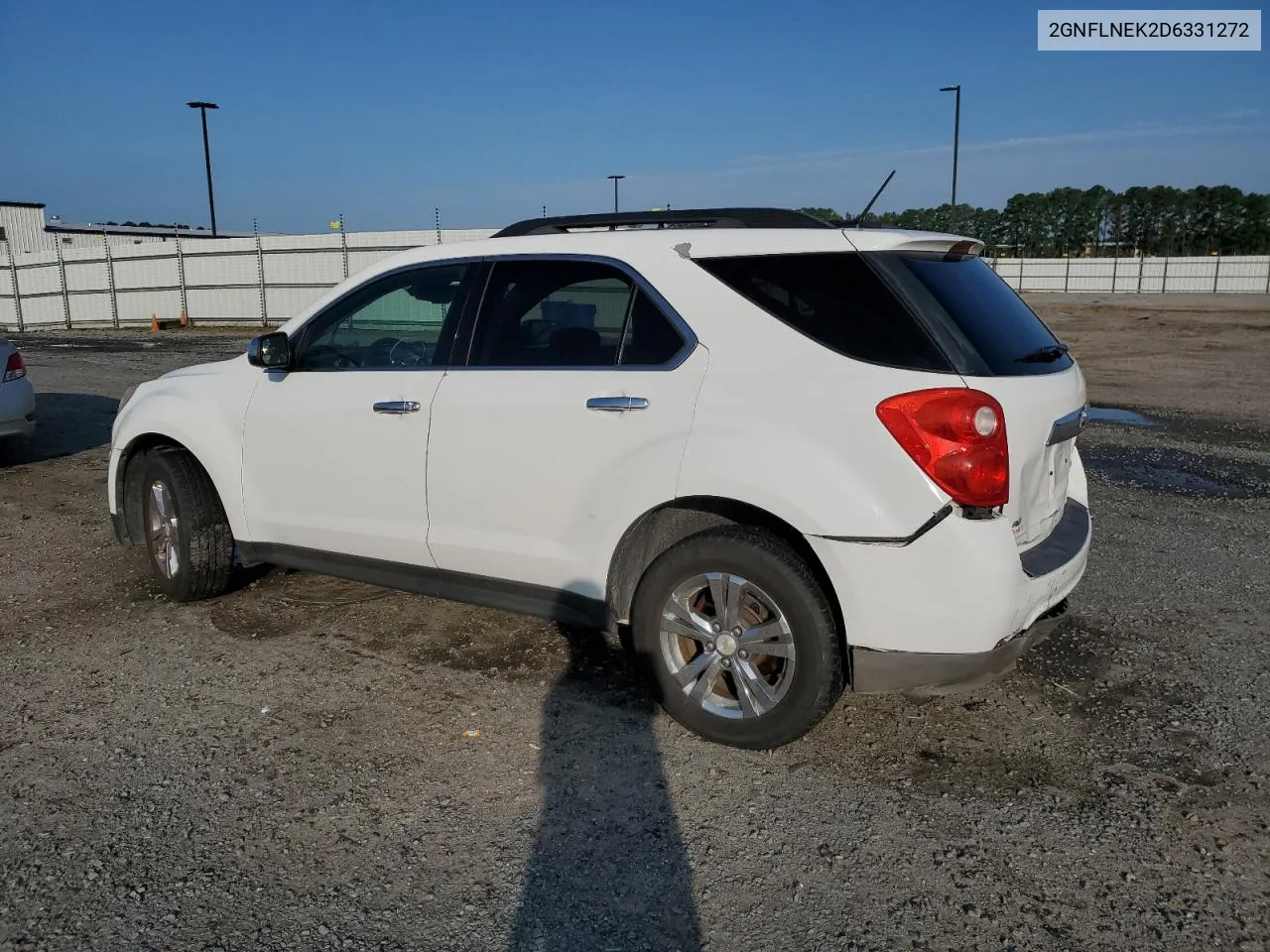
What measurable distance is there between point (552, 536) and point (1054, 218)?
92.8 meters

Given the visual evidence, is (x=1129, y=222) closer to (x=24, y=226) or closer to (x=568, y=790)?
(x=24, y=226)

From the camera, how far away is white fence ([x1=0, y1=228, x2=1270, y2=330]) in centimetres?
2583

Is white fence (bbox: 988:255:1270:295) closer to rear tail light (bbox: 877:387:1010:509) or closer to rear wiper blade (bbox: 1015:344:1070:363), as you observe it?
rear wiper blade (bbox: 1015:344:1070:363)

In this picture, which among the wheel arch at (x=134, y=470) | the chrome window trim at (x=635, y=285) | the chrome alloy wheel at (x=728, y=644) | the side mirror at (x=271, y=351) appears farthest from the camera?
the wheel arch at (x=134, y=470)

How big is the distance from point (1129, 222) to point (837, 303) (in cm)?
9344

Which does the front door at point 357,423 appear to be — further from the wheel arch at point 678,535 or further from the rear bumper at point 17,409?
the rear bumper at point 17,409

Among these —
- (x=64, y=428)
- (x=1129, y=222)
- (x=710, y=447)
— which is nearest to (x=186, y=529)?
(x=710, y=447)

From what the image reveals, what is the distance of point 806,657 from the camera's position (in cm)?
334

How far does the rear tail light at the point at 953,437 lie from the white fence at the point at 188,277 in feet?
69.4

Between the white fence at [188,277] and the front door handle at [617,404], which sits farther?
the white fence at [188,277]

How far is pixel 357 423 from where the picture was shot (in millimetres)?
4340

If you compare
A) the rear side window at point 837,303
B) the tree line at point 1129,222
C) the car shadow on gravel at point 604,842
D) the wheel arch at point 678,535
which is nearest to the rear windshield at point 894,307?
the rear side window at point 837,303

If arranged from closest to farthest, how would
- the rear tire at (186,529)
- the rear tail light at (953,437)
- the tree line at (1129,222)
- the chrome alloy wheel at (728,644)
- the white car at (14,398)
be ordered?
the rear tail light at (953,437)
the chrome alloy wheel at (728,644)
the rear tire at (186,529)
the white car at (14,398)
the tree line at (1129,222)

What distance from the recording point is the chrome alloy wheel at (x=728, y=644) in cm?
343
